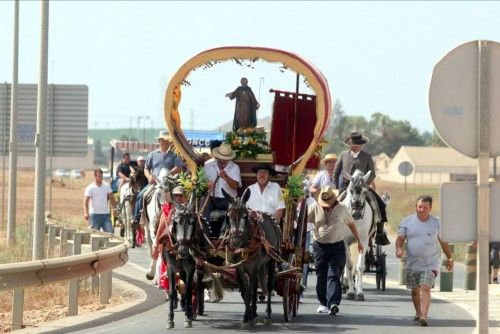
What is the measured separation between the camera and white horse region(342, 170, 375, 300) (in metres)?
23.2

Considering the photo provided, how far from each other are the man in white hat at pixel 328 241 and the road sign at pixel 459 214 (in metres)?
7.83

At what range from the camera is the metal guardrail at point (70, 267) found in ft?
53.3

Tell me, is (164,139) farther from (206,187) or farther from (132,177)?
(132,177)

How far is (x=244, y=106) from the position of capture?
21.5 m

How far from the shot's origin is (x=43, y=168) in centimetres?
2266

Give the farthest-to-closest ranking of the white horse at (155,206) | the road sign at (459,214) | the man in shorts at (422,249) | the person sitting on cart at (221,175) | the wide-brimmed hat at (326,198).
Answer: the white horse at (155,206) → the wide-brimmed hat at (326,198) → the person sitting on cart at (221,175) → the man in shorts at (422,249) → the road sign at (459,214)

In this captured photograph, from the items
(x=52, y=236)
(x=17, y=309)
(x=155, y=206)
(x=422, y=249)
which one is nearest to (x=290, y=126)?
(x=422, y=249)

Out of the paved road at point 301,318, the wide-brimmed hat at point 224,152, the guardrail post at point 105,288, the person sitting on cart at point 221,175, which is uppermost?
the wide-brimmed hat at point 224,152

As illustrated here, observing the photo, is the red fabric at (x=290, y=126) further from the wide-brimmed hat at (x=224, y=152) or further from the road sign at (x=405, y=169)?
the road sign at (x=405, y=169)

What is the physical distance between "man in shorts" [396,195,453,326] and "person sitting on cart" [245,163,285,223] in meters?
1.69

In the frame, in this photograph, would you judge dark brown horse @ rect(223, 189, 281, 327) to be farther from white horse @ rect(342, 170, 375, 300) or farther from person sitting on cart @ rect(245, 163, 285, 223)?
white horse @ rect(342, 170, 375, 300)

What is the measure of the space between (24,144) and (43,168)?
527 inches

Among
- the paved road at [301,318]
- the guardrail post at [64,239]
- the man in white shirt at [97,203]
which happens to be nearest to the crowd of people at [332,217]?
the paved road at [301,318]

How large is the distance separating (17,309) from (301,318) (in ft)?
13.8
